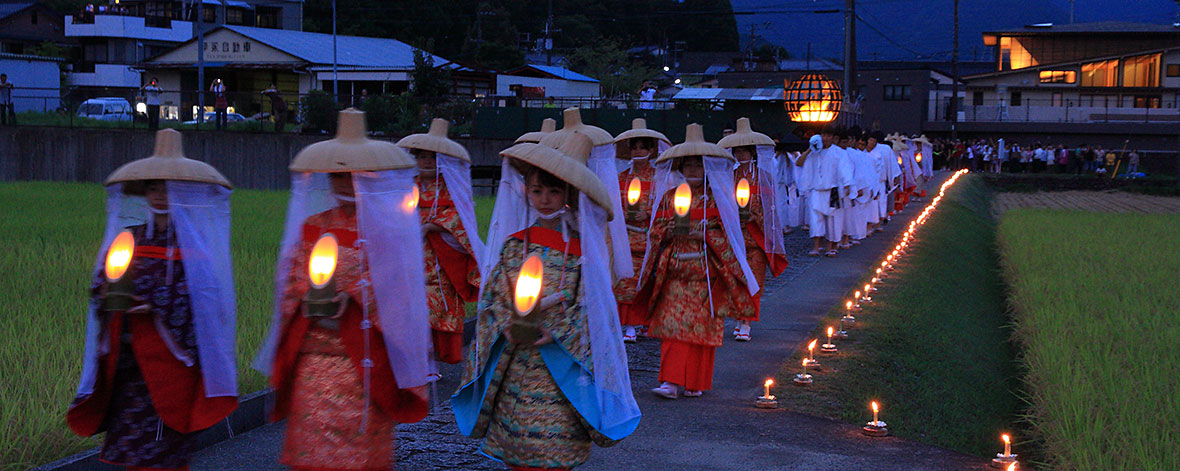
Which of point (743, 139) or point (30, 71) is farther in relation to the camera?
point (30, 71)

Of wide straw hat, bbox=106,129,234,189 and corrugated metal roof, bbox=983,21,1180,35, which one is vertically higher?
corrugated metal roof, bbox=983,21,1180,35

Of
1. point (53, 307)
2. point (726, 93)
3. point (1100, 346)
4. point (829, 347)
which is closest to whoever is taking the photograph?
point (53, 307)

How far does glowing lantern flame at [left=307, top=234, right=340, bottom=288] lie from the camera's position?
4.04 metres

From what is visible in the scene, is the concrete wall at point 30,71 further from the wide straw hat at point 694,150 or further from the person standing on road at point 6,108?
the wide straw hat at point 694,150

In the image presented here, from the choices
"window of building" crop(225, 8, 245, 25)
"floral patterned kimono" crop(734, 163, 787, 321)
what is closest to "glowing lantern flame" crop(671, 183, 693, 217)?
"floral patterned kimono" crop(734, 163, 787, 321)

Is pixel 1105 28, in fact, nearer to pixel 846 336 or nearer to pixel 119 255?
pixel 846 336

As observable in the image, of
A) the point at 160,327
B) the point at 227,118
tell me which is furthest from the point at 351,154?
the point at 227,118

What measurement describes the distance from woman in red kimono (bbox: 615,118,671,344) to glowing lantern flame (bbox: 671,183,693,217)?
1478 mm

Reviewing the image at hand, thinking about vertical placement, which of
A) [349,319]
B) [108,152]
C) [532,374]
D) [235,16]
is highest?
[235,16]

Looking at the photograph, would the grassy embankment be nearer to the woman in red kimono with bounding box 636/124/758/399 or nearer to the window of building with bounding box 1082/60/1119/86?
the woman in red kimono with bounding box 636/124/758/399

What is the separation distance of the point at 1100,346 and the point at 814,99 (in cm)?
1274

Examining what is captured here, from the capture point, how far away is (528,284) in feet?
14.5

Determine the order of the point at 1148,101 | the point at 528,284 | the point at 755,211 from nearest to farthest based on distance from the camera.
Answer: the point at 528,284, the point at 755,211, the point at 1148,101

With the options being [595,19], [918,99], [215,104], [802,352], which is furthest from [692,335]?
[595,19]
